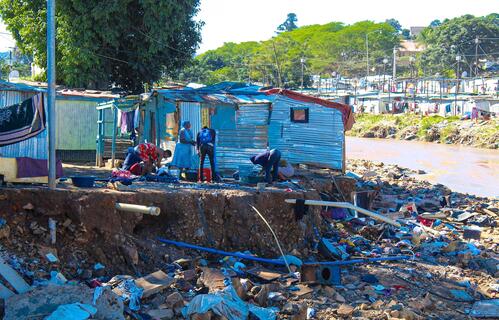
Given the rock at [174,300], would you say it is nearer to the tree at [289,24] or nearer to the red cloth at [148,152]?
the red cloth at [148,152]

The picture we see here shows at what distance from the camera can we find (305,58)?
207 feet

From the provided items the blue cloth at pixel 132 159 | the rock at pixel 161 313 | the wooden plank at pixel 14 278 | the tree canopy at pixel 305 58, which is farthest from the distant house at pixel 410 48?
the wooden plank at pixel 14 278

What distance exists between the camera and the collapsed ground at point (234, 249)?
7.22 m

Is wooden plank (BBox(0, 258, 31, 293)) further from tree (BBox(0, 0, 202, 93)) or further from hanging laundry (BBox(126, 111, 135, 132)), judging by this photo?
tree (BBox(0, 0, 202, 93))

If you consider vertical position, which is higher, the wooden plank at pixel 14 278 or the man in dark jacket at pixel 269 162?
the man in dark jacket at pixel 269 162

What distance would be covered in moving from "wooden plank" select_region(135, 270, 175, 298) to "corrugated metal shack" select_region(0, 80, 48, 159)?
5.89 m

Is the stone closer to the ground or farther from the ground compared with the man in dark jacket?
closer to the ground

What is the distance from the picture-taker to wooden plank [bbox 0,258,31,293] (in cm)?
636

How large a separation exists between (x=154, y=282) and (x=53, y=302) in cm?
152

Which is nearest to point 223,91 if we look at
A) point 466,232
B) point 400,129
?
point 466,232

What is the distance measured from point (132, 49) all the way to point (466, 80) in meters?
33.4

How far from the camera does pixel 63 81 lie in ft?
67.6

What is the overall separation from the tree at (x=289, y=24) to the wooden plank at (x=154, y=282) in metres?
101

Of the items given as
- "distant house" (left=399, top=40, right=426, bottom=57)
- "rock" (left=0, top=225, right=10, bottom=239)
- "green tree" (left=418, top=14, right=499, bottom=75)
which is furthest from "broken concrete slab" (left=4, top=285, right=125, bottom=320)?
"distant house" (left=399, top=40, right=426, bottom=57)
